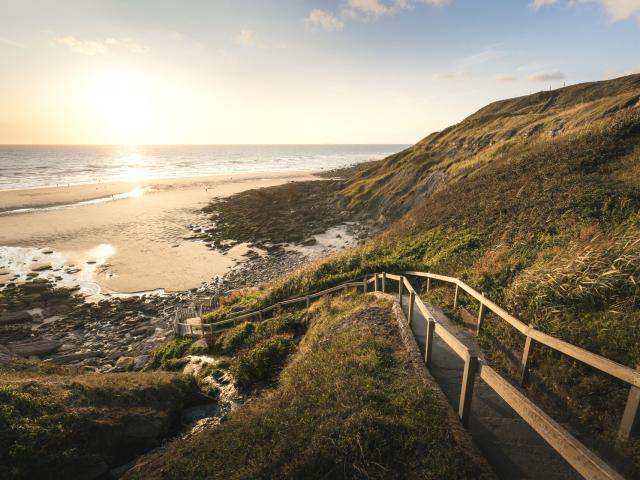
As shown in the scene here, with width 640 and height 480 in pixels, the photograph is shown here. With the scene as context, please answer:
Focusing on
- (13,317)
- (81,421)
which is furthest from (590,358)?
(13,317)

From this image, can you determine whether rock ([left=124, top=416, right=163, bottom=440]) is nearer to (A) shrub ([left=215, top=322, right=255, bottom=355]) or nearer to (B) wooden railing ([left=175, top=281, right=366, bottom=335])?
(A) shrub ([left=215, top=322, right=255, bottom=355])

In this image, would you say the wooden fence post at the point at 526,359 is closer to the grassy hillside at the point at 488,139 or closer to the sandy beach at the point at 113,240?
the grassy hillside at the point at 488,139

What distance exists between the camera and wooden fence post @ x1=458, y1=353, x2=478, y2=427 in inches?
173

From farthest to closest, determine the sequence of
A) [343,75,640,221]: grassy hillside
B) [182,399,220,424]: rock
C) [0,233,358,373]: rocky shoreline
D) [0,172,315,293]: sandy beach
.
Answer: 1. [0,172,315,293]: sandy beach
2. [343,75,640,221]: grassy hillside
3. [0,233,358,373]: rocky shoreline
4. [182,399,220,424]: rock

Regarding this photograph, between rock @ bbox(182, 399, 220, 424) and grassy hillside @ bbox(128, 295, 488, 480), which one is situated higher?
grassy hillside @ bbox(128, 295, 488, 480)

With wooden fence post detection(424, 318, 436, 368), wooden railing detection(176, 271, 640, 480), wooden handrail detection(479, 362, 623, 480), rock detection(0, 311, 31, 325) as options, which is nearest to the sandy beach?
rock detection(0, 311, 31, 325)

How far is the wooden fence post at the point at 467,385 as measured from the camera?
439cm

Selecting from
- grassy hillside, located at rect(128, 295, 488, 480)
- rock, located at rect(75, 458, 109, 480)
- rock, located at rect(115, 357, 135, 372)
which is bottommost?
rock, located at rect(115, 357, 135, 372)

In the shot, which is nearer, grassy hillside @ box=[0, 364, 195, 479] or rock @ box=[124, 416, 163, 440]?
grassy hillside @ box=[0, 364, 195, 479]

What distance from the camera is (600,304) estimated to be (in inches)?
281

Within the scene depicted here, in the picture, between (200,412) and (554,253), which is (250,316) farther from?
(554,253)

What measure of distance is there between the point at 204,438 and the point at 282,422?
76.4 inches

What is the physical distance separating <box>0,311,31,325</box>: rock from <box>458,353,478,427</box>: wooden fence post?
25.7 metres

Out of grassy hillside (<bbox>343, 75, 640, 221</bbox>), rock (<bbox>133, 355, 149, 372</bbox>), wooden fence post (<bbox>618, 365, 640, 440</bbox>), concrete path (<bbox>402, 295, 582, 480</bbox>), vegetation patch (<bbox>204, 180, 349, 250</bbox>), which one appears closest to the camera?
wooden fence post (<bbox>618, 365, 640, 440</bbox>)
